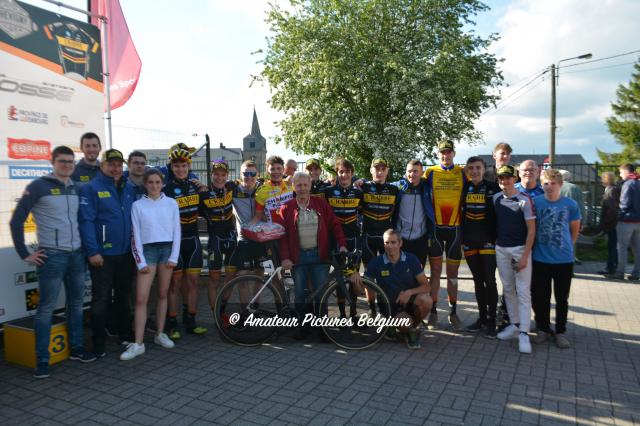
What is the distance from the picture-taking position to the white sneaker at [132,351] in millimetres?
4402

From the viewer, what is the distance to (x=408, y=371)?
13.4 ft

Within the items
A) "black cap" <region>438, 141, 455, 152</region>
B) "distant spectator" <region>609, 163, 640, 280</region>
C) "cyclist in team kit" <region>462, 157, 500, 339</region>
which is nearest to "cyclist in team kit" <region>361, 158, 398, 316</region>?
"black cap" <region>438, 141, 455, 152</region>

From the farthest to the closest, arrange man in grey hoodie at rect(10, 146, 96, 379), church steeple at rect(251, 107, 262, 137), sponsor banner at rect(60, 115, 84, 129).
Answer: church steeple at rect(251, 107, 262, 137)
sponsor banner at rect(60, 115, 84, 129)
man in grey hoodie at rect(10, 146, 96, 379)

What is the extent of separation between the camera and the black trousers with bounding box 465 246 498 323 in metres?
5.00

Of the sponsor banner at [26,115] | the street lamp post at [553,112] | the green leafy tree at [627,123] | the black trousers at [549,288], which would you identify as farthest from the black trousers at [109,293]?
the green leafy tree at [627,123]

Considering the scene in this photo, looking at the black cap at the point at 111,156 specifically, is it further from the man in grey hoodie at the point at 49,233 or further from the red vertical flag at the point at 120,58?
the red vertical flag at the point at 120,58

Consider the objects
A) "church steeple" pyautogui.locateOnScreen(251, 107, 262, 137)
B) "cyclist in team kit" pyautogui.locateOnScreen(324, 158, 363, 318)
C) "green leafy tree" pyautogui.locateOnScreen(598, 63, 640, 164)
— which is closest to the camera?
"cyclist in team kit" pyautogui.locateOnScreen(324, 158, 363, 318)

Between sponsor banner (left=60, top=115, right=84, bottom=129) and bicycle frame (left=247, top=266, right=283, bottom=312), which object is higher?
sponsor banner (left=60, top=115, right=84, bottom=129)

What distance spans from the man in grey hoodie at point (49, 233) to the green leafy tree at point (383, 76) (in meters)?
18.5

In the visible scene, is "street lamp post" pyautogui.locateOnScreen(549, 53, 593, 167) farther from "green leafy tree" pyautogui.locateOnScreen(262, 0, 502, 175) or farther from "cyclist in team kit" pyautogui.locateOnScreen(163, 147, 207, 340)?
"cyclist in team kit" pyautogui.locateOnScreen(163, 147, 207, 340)

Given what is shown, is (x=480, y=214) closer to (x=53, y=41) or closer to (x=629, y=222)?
(x=629, y=222)

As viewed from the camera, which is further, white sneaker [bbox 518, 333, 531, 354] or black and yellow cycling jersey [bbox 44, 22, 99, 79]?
black and yellow cycling jersey [bbox 44, 22, 99, 79]

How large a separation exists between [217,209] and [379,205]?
1.92 meters

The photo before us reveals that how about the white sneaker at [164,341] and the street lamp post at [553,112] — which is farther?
the street lamp post at [553,112]
